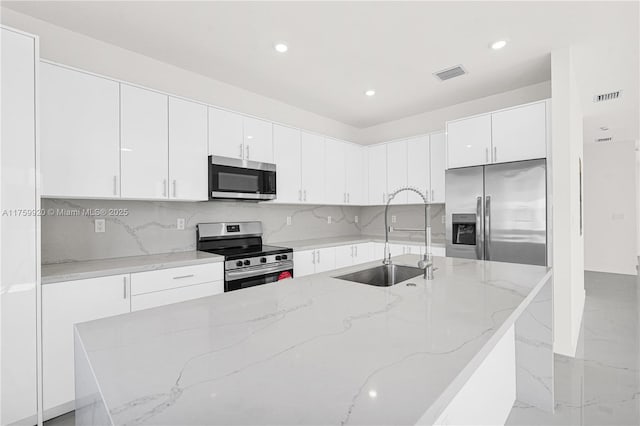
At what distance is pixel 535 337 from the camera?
1887mm

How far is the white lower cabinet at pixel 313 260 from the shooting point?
3367mm

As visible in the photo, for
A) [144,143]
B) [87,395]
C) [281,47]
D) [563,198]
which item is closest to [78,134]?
[144,143]

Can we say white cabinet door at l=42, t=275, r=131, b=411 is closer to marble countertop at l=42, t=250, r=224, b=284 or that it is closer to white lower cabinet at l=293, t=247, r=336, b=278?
marble countertop at l=42, t=250, r=224, b=284

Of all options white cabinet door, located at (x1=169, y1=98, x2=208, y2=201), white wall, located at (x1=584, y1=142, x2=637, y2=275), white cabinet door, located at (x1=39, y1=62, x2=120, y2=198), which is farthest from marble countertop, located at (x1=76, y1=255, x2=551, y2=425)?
white wall, located at (x1=584, y1=142, x2=637, y2=275)

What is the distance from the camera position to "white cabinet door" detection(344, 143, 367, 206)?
4.38 meters

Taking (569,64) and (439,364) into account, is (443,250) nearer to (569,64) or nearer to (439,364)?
(569,64)

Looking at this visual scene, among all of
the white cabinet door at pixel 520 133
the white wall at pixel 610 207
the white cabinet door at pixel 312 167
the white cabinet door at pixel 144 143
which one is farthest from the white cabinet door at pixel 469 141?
the white wall at pixel 610 207

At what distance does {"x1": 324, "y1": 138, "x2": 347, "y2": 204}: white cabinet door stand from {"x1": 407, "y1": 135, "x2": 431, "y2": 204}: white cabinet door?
87 cm

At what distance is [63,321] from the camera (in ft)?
6.29

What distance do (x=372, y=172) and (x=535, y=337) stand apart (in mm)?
3019

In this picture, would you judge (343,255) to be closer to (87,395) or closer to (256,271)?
(256,271)

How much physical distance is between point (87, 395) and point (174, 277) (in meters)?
1.74

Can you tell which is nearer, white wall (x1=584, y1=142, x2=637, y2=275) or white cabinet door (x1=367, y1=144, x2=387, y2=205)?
white cabinet door (x1=367, y1=144, x2=387, y2=205)

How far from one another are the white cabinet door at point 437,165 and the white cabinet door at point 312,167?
1.37 meters
